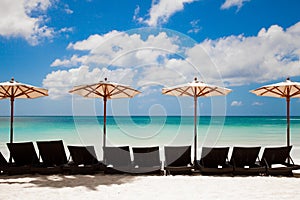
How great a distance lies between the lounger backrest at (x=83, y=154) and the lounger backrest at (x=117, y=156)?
0.28 m

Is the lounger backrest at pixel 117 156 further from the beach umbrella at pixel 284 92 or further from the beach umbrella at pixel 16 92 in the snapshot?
the beach umbrella at pixel 284 92

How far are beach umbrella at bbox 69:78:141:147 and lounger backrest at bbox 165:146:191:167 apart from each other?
1453 mm

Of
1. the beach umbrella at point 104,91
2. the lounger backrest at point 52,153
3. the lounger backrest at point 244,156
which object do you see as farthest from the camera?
the beach umbrella at point 104,91

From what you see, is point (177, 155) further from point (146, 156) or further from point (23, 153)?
point (23, 153)

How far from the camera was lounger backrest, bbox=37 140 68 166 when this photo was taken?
6.17 m

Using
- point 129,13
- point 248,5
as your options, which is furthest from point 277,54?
point 129,13

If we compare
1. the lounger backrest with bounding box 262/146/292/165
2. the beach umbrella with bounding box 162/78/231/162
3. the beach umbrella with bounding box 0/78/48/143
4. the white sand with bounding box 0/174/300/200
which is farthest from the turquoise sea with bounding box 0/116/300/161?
the white sand with bounding box 0/174/300/200

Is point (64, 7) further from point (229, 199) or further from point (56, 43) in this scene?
point (229, 199)

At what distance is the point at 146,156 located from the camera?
6117 mm

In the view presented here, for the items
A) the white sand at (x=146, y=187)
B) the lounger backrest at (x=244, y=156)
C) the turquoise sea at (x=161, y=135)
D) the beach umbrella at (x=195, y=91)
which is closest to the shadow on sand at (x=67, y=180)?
the white sand at (x=146, y=187)

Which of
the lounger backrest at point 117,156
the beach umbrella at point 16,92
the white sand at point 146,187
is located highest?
the beach umbrella at point 16,92

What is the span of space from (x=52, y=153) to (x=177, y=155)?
2.56 meters

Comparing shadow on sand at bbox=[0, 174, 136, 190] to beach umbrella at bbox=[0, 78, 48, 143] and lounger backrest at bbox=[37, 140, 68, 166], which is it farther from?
beach umbrella at bbox=[0, 78, 48, 143]

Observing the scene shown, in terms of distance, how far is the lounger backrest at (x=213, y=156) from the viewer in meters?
5.92
